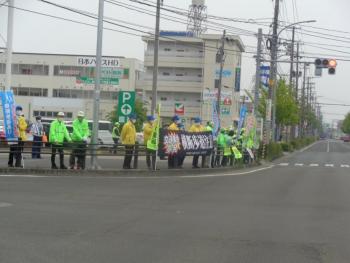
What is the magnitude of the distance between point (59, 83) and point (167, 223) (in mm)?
71909

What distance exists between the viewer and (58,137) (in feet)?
63.5

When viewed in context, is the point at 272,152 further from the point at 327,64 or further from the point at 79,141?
the point at 79,141

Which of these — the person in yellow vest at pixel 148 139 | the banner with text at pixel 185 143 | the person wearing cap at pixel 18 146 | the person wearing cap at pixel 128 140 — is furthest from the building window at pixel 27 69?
the person wearing cap at pixel 128 140

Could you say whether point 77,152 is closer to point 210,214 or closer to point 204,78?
point 210,214

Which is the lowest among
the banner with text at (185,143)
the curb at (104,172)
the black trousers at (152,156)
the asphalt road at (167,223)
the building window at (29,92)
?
Result: the curb at (104,172)

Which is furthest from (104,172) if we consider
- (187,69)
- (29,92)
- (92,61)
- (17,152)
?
(29,92)

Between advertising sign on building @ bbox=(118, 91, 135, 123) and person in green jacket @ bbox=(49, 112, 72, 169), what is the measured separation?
2426 millimetres

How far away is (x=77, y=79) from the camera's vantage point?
77.9 m

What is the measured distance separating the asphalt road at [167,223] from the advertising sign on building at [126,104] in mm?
4982

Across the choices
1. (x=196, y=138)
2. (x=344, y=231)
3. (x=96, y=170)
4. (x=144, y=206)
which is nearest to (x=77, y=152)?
(x=96, y=170)

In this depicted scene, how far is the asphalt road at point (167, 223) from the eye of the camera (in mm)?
7672

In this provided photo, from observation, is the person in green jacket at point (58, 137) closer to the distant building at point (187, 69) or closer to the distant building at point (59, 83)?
the distant building at point (59, 83)

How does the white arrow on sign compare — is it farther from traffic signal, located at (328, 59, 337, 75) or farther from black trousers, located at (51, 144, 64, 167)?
traffic signal, located at (328, 59, 337, 75)

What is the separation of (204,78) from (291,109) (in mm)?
24392
